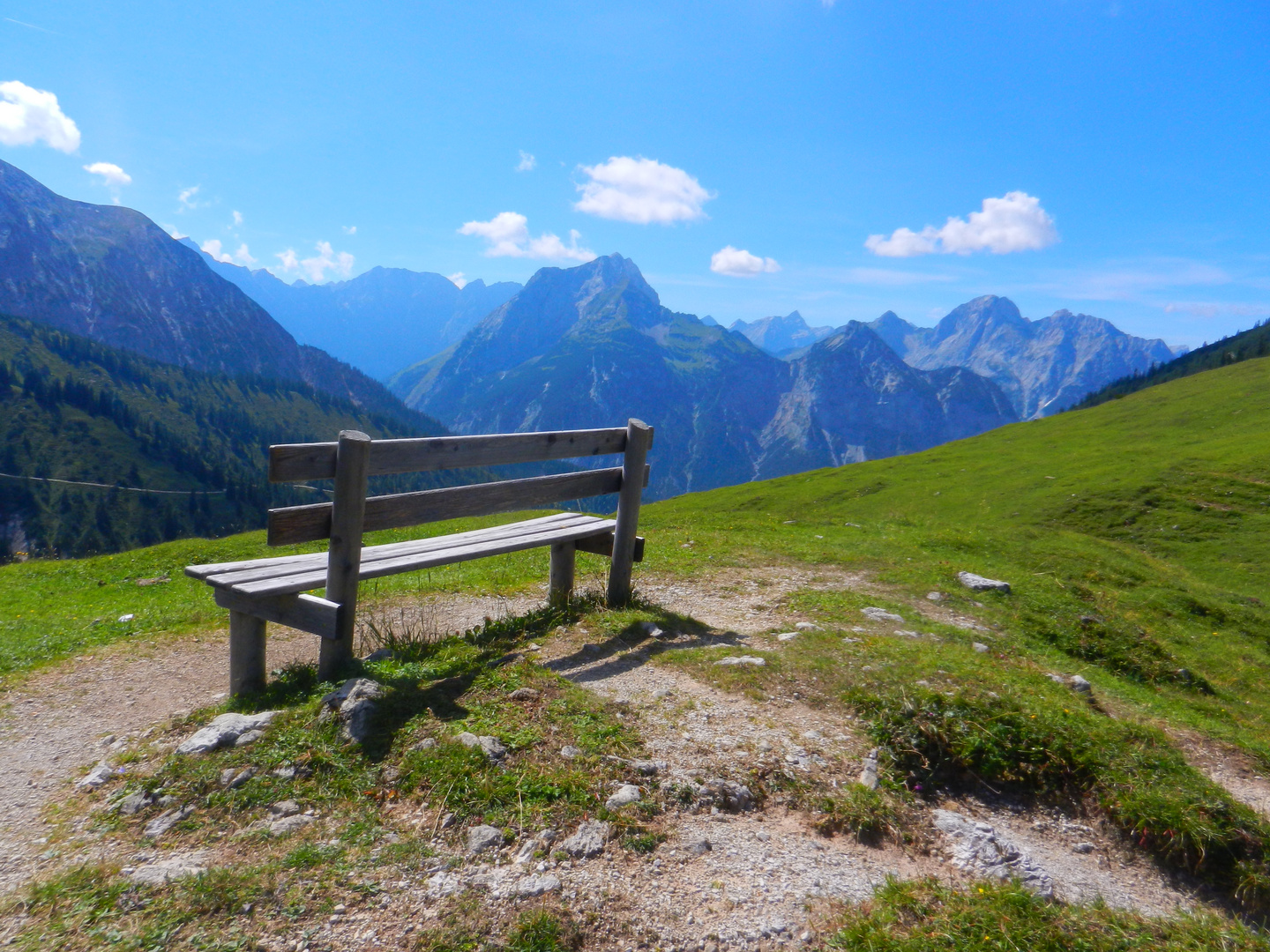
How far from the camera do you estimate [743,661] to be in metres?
8.13

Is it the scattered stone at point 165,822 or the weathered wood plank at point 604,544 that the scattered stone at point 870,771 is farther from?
the scattered stone at point 165,822

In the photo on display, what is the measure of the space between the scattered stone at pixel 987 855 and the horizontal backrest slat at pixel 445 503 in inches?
198

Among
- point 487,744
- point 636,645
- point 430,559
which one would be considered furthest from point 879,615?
point 487,744

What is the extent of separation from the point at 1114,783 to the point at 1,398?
247 metres

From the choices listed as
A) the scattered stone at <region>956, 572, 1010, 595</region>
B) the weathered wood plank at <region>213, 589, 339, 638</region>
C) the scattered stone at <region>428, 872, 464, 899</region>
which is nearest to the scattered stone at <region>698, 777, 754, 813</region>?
the scattered stone at <region>428, 872, 464, 899</region>

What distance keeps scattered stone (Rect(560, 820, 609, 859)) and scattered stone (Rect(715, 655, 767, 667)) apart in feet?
11.0

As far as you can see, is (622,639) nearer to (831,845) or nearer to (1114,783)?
(831,845)

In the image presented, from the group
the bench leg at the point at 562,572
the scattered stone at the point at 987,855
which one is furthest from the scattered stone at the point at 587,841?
the bench leg at the point at 562,572

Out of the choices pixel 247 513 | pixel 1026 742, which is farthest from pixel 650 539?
pixel 247 513

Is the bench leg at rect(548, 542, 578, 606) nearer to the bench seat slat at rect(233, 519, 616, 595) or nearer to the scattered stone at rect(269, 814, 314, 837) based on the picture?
the bench seat slat at rect(233, 519, 616, 595)

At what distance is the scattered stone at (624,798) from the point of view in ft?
17.3

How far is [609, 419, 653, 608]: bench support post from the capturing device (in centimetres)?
995

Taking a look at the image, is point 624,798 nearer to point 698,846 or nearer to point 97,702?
point 698,846

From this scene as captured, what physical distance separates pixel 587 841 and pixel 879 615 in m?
7.61
